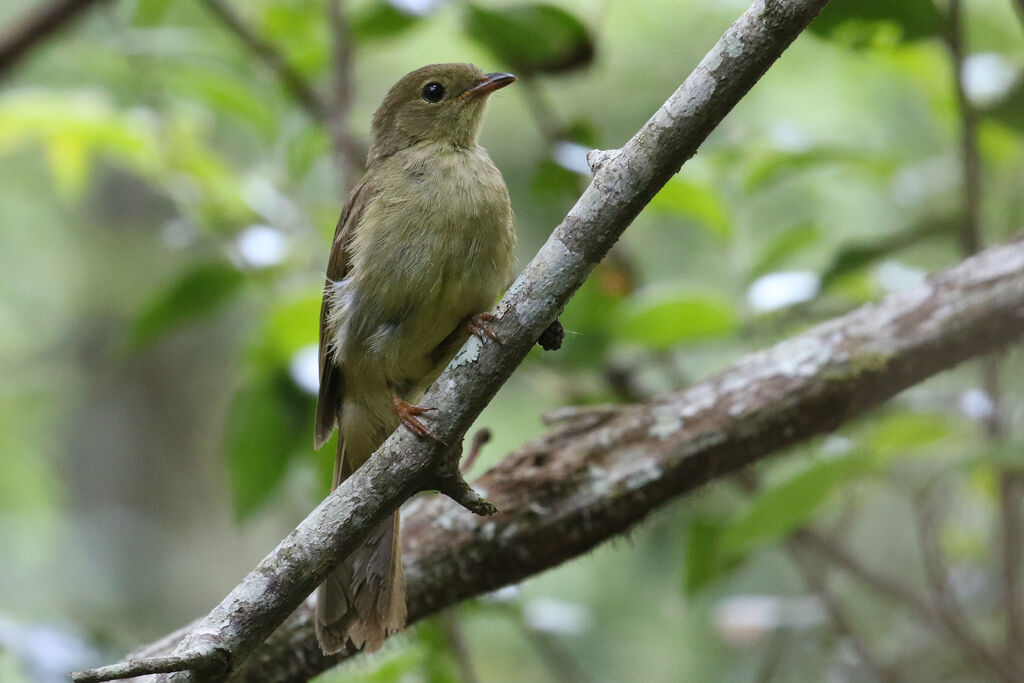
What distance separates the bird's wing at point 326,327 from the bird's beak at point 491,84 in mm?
504

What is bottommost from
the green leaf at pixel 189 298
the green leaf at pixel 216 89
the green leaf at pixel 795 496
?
the green leaf at pixel 795 496

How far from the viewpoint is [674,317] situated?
344 cm

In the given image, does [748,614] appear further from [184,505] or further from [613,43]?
[184,505]

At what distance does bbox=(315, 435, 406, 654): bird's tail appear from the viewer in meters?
2.80

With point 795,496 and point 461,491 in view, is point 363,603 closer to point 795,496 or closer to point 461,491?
point 461,491

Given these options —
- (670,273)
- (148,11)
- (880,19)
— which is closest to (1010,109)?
Answer: (880,19)

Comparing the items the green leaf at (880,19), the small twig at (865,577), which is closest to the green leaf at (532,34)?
the green leaf at (880,19)

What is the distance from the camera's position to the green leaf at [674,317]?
341 cm

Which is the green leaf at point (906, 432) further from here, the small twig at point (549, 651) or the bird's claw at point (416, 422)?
the bird's claw at point (416, 422)

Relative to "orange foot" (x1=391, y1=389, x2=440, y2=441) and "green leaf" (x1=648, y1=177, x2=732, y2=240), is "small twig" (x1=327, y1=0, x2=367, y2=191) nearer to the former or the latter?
"green leaf" (x1=648, y1=177, x2=732, y2=240)

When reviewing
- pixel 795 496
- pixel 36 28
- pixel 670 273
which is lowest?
pixel 795 496

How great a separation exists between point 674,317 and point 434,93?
3.71ft

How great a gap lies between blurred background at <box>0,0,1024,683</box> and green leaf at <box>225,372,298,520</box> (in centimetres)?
1

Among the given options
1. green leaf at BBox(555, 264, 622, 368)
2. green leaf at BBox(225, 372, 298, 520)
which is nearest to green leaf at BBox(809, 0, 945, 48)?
green leaf at BBox(555, 264, 622, 368)
